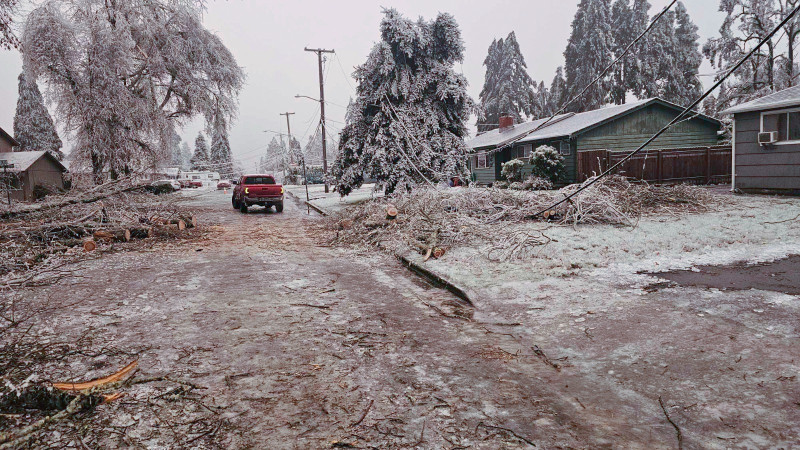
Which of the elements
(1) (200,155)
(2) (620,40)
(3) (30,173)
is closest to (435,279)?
(3) (30,173)

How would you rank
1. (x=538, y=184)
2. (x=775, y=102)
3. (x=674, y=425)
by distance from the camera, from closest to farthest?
(x=674, y=425)
(x=775, y=102)
(x=538, y=184)

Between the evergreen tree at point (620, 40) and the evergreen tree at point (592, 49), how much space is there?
80 centimetres

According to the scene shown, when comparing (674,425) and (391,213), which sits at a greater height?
(391,213)

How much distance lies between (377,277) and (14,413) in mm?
5023

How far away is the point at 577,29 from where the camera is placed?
152 feet

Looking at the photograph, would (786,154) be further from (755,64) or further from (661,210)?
(755,64)

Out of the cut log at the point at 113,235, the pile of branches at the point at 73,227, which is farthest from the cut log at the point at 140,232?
the cut log at the point at 113,235

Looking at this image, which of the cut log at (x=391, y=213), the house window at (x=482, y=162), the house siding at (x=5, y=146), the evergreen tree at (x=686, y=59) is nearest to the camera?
the cut log at (x=391, y=213)

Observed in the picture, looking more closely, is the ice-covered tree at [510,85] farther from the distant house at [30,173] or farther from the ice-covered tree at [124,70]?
the distant house at [30,173]

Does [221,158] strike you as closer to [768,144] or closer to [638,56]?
[638,56]

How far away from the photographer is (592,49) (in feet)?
144

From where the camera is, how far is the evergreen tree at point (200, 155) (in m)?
86.9

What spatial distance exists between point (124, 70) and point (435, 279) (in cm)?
2559

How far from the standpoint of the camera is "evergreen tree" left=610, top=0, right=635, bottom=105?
43.9m
